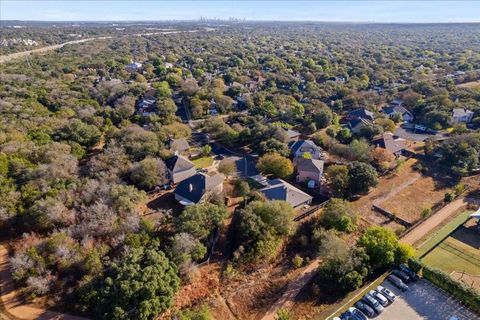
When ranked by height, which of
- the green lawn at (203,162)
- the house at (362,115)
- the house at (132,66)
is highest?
the house at (132,66)

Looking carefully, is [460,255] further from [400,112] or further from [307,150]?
[400,112]

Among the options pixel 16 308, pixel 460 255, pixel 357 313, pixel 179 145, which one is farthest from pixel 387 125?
pixel 16 308

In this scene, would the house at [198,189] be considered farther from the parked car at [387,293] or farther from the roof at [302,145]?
the parked car at [387,293]

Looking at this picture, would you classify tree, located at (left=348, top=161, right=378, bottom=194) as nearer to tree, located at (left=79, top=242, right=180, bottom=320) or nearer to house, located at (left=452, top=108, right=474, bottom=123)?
tree, located at (left=79, top=242, right=180, bottom=320)

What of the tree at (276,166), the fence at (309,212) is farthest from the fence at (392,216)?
the tree at (276,166)

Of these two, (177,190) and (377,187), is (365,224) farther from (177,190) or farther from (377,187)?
(177,190)

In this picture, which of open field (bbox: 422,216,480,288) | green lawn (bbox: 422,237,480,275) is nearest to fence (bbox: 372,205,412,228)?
open field (bbox: 422,216,480,288)

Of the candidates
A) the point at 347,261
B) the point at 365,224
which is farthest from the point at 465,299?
the point at 365,224
